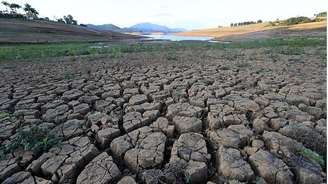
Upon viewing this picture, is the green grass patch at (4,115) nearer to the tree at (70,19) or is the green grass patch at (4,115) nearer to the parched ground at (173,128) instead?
the parched ground at (173,128)

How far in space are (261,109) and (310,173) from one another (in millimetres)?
1327

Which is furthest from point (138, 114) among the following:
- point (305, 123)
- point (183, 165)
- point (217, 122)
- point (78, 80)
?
point (78, 80)

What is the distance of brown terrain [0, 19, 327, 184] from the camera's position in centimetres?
192

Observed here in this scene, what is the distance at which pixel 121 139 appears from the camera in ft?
8.00

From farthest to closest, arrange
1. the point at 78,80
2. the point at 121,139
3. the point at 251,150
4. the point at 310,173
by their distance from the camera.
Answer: the point at 78,80
the point at 121,139
the point at 251,150
the point at 310,173

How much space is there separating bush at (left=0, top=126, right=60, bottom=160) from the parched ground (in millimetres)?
83

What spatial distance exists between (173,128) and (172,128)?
14 millimetres

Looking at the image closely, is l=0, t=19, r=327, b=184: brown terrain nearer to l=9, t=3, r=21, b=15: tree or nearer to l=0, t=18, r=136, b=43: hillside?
l=0, t=18, r=136, b=43: hillside

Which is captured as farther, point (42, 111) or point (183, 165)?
point (42, 111)

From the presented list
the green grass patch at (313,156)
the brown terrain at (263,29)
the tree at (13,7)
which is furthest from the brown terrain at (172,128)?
the tree at (13,7)

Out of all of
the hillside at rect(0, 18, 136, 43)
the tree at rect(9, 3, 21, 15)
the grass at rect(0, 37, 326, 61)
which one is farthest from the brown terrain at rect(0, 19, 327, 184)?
the tree at rect(9, 3, 21, 15)

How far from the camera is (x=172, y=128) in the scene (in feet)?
8.70

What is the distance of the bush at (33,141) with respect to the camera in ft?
7.47

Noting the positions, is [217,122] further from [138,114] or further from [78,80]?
[78,80]
